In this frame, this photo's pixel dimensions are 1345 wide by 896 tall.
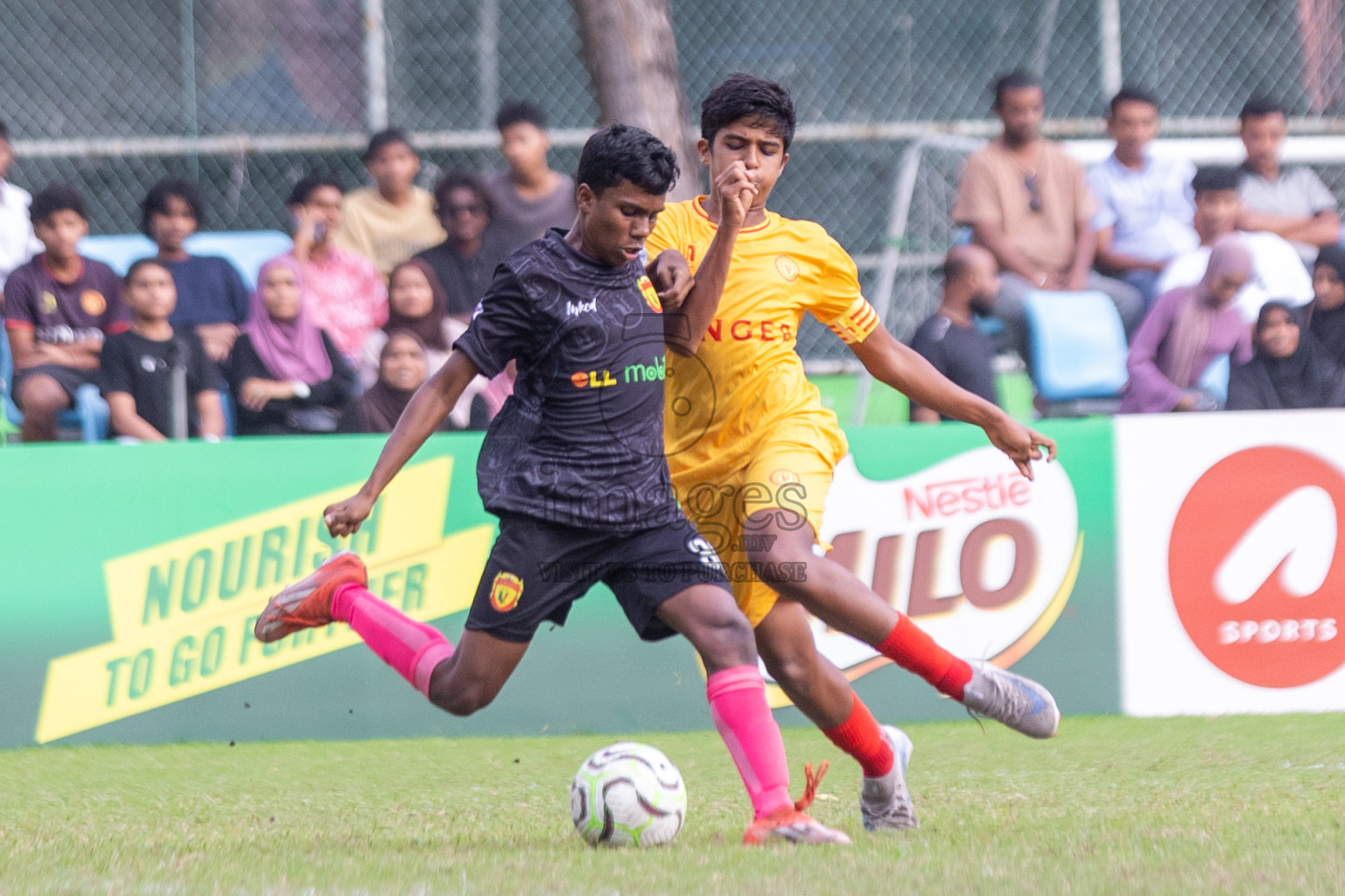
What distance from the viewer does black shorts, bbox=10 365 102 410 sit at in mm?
7266

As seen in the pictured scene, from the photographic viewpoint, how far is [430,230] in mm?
8320

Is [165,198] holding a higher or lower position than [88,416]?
higher

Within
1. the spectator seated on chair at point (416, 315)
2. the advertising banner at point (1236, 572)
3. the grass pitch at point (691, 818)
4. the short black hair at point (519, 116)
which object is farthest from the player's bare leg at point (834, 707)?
the short black hair at point (519, 116)

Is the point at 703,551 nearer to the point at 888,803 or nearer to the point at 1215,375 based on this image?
the point at 888,803

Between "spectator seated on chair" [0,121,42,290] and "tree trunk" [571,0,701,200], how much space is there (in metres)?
3.30

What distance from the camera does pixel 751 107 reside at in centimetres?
413

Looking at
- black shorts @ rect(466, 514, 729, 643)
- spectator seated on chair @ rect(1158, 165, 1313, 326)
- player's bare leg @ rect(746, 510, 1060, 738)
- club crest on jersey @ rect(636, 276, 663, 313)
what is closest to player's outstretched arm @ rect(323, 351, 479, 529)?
→ black shorts @ rect(466, 514, 729, 643)

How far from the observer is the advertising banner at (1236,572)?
650cm

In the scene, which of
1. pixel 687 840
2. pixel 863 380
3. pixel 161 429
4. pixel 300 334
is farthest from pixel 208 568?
pixel 863 380

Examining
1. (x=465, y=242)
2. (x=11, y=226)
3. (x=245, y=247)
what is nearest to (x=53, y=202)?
(x=11, y=226)

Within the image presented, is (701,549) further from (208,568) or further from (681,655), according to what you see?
(208,568)

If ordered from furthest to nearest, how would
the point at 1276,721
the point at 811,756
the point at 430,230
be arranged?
the point at 430,230 → the point at 1276,721 → the point at 811,756

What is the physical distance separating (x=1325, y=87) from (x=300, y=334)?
7342 millimetres

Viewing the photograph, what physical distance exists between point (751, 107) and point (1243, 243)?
16.5ft
